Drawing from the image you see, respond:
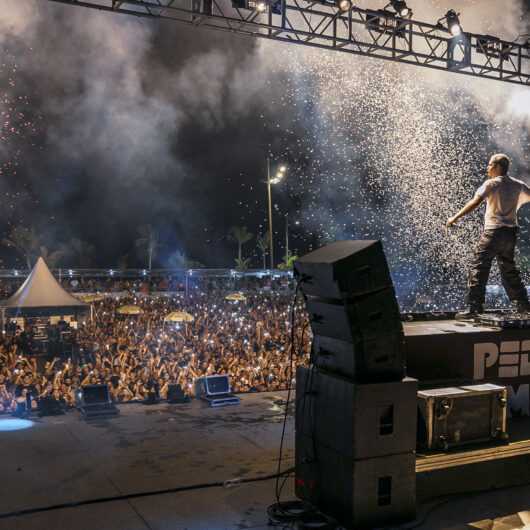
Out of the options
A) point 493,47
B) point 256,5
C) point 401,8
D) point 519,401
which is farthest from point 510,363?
point 493,47

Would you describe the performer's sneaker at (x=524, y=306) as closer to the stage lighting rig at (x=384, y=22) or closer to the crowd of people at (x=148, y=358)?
the crowd of people at (x=148, y=358)

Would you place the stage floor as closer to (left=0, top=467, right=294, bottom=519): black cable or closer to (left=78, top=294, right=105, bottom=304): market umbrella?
(left=0, top=467, right=294, bottom=519): black cable

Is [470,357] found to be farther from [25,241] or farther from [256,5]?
[25,241]

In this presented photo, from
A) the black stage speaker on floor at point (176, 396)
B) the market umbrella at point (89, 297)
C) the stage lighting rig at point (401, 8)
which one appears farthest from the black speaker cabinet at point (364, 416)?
the market umbrella at point (89, 297)

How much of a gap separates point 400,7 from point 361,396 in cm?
815

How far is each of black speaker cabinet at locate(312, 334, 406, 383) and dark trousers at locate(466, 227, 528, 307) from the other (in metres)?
2.52

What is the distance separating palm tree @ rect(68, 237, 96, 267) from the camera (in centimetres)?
5984

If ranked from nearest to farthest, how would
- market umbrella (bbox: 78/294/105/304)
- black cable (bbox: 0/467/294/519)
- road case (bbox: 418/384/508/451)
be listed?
black cable (bbox: 0/467/294/519)
road case (bbox: 418/384/508/451)
market umbrella (bbox: 78/294/105/304)

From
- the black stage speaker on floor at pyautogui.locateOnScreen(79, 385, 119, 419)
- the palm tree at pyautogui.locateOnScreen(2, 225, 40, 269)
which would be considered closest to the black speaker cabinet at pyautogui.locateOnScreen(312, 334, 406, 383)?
the black stage speaker on floor at pyautogui.locateOnScreen(79, 385, 119, 419)

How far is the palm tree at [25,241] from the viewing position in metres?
54.2

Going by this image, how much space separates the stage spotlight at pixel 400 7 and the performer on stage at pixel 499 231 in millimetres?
5007

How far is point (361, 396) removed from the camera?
11.4 ft

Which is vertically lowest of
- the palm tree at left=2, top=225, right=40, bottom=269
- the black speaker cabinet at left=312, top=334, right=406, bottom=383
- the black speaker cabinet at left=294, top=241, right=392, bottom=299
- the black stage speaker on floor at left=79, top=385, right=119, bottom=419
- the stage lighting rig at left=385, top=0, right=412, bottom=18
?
the black stage speaker on floor at left=79, top=385, right=119, bottom=419

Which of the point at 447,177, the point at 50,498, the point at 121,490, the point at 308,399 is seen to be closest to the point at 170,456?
the point at 121,490
